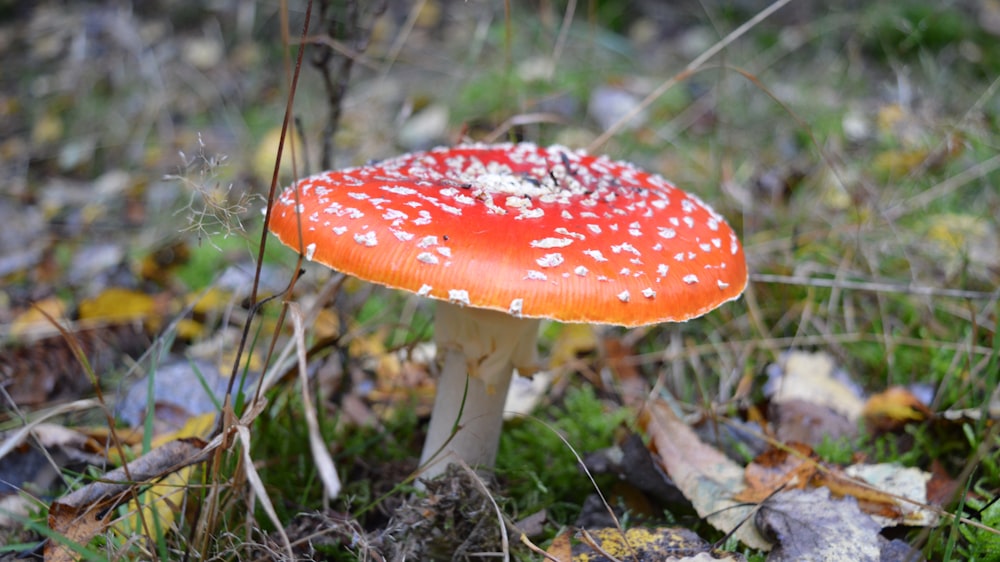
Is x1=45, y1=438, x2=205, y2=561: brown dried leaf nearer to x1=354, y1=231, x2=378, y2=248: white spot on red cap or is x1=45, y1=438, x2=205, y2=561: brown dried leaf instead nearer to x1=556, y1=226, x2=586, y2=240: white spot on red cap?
x1=354, y1=231, x2=378, y2=248: white spot on red cap

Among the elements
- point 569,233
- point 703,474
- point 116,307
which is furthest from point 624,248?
point 116,307

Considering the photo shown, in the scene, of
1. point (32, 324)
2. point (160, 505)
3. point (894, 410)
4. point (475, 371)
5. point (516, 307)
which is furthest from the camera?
point (32, 324)

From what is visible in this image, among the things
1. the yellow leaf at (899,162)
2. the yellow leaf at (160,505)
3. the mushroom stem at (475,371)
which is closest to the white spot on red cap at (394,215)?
the mushroom stem at (475,371)

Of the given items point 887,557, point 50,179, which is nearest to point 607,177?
point 887,557

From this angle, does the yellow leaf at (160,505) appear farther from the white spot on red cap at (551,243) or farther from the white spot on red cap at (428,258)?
the white spot on red cap at (551,243)

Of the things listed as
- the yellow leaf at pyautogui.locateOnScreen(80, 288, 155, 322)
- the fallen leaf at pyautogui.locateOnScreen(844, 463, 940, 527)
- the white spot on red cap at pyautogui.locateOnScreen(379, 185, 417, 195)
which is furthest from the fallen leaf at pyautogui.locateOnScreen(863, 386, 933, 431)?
the yellow leaf at pyautogui.locateOnScreen(80, 288, 155, 322)

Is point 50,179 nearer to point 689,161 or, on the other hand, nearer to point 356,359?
point 356,359

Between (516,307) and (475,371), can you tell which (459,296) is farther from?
(475,371)
